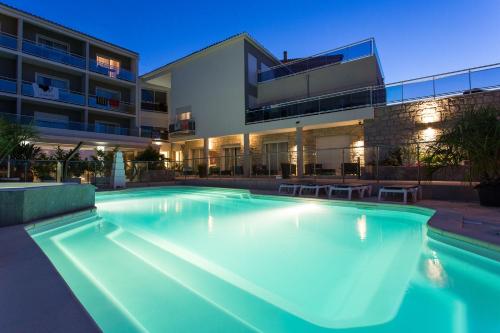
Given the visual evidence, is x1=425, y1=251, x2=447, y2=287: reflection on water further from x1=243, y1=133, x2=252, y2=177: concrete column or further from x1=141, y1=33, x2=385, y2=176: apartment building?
x1=243, y1=133, x2=252, y2=177: concrete column

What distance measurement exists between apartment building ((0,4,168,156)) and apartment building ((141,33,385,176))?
2.44m

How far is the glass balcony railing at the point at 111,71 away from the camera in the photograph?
20.8 m

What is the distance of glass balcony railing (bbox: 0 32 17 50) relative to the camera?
1662 centimetres

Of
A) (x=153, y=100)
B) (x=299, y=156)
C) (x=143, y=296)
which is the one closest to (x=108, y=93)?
(x=153, y=100)

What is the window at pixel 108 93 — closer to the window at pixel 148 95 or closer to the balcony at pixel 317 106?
the window at pixel 148 95

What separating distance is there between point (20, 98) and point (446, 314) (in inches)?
872

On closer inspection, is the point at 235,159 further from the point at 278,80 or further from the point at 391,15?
the point at 391,15

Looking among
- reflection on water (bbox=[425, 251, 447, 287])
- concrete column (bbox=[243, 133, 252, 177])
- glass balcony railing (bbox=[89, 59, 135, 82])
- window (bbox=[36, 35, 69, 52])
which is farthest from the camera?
glass balcony railing (bbox=[89, 59, 135, 82])

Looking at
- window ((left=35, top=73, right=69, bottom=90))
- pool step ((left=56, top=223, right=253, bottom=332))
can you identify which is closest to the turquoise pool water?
pool step ((left=56, top=223, right=253, bottom=332))

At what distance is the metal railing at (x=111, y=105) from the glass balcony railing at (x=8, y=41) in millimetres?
4978

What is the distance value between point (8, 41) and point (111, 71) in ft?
20.4

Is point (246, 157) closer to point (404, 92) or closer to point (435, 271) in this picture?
point (404, 92)

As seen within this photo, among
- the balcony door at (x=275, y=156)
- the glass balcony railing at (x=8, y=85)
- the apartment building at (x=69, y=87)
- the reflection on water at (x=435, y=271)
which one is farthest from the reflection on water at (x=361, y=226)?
the glass balcony railing at (x=8, y=85)

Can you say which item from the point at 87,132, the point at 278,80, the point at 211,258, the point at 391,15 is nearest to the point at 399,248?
the point at 211,258
